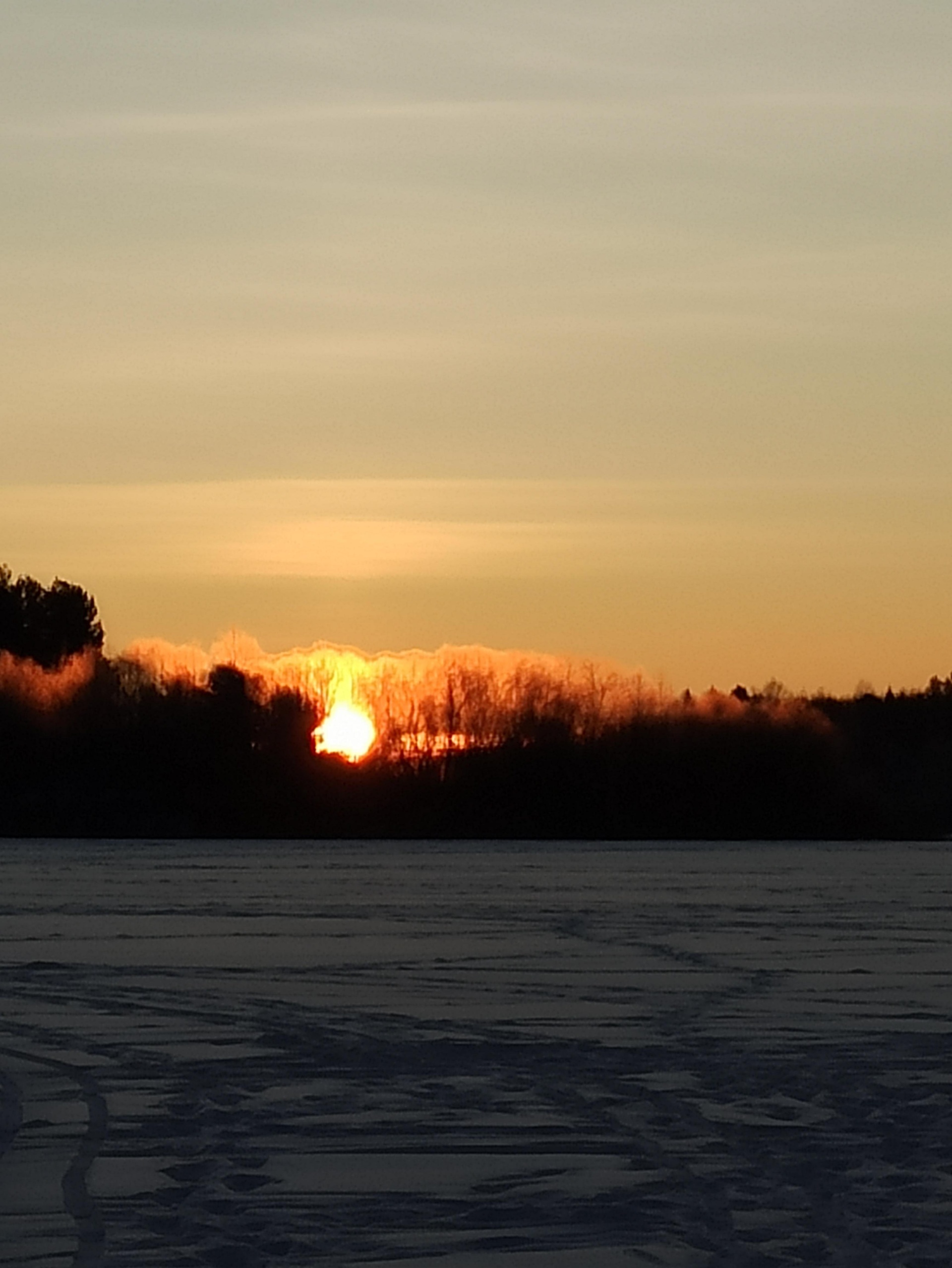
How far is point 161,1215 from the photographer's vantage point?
10.5 m

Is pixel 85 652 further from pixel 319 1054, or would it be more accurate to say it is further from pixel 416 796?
pixel 319 1054

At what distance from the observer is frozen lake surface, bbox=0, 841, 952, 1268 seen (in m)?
10.2

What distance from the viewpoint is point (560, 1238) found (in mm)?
10164

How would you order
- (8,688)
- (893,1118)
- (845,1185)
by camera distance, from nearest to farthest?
(845,1185)
(893,1118)
(8,688)

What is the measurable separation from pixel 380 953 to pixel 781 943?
239 inches

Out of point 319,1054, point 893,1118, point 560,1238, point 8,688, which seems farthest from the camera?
point 8,688

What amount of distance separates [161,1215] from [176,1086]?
4736mm

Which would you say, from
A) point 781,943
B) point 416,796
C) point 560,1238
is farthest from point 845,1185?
point 416,796

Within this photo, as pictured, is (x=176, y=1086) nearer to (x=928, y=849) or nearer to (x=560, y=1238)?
(x=560, y=1238)

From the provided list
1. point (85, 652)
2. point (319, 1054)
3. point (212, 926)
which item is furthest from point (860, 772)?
point (319, 1054)

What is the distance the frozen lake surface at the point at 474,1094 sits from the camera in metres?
10.2

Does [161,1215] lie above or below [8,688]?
below

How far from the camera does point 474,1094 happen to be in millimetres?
14883

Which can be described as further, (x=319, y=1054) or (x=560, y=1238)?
(x=319, y=1054)
